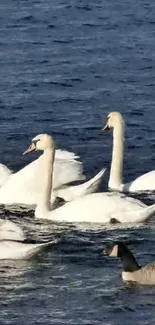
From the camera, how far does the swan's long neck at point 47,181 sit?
1689 centimetres

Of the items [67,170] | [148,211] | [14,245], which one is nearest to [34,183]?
[67,170]

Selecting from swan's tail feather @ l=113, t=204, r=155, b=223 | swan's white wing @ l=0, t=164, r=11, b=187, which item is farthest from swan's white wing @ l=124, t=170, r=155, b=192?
swan's white wing @ l=0, t=164, r=11, b=187

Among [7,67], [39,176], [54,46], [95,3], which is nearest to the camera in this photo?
[39,176]

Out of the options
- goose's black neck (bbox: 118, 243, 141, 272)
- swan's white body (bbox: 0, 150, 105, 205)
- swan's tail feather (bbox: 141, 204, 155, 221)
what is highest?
goose's black neck (bbox: 118, 243, 141, 272)

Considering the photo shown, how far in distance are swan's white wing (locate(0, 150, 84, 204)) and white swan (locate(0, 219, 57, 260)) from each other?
2280 millimetres

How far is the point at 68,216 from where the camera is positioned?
16.4 m

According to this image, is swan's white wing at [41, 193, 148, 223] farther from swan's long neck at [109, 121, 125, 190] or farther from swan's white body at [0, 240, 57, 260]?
swan's long neck at [109, 121, 125, 190]

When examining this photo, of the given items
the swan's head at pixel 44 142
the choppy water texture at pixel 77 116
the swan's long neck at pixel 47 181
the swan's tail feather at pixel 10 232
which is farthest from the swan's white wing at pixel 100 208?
the swan's tail feather at pixel 10 232

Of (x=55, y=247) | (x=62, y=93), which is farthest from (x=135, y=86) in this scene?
(x=55, y=247)

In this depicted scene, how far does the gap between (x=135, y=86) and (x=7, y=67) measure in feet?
9.05

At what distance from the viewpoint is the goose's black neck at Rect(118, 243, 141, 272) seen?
550 inches

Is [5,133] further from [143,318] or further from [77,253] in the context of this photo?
[143,318]

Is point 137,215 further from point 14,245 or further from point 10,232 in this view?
point 14,245

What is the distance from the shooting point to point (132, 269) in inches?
551
